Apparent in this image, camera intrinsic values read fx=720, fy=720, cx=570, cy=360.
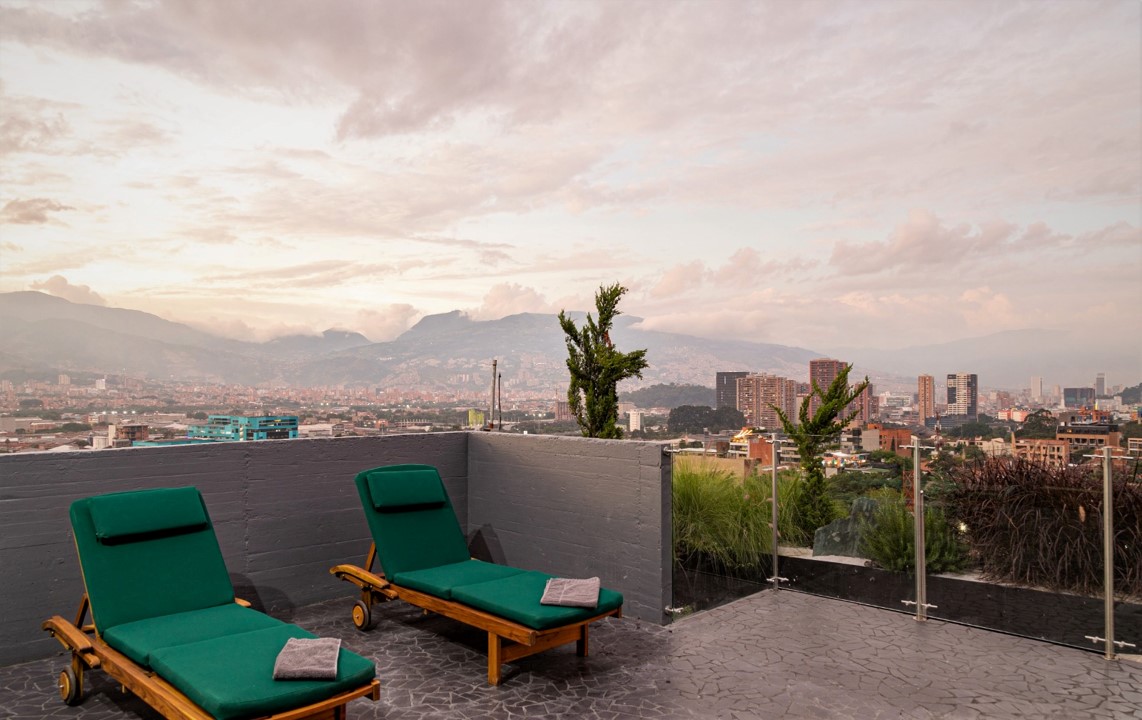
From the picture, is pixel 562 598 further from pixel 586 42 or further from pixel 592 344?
pixel 586 42

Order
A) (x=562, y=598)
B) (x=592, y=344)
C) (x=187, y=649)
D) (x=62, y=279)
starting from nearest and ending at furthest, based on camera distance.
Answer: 1. (x=187, y=649)
2. (x=562, y=598)
3. (x=592, y=344)
4. (x=62, y=279)

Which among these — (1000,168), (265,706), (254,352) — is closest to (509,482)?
(265,706)

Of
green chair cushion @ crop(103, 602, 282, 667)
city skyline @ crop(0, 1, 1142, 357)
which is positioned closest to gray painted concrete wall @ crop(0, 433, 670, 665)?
green chair cushion @ crop(103, 602, 282, 667)

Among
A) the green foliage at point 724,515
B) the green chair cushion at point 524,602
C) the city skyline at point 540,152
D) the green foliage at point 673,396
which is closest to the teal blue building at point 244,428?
the green chair cushion at point 524,602

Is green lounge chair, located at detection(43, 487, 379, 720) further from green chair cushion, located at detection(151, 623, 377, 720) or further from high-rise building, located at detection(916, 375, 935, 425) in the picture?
high-rise building, located at detection(916, 375, 935, 425)

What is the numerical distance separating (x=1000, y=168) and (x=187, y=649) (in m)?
15.7

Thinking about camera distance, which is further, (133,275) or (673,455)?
(133,275)

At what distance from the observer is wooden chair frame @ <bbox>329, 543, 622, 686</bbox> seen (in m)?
3.65

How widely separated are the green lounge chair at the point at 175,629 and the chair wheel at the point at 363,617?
0.87m

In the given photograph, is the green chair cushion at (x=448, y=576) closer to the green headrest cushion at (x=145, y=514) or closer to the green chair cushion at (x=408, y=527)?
the green chair cushion at (x=408, y=527)

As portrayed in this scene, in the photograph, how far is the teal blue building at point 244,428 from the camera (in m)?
5.03

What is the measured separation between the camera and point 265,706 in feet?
8.44

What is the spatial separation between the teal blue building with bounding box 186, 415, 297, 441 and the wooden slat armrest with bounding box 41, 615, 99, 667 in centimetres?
156

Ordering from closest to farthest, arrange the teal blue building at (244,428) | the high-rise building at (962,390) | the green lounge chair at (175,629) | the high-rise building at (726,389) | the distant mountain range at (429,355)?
the green lounge chair at (175,629) < the teal blue building at (244,428) < the distant mountain range at (429,355) < the high-rise building at (726,389) < the high-rise building at (962,390)
